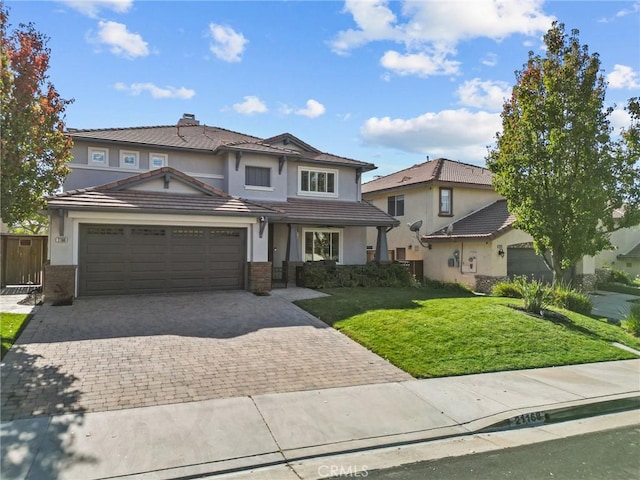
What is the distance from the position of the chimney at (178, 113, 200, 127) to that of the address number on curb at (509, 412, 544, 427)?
21.0m

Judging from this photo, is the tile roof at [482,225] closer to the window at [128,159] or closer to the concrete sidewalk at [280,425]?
the concrete sidewalk at [280,425]

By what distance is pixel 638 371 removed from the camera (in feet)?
29.2

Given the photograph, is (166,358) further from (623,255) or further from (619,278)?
(623,255)

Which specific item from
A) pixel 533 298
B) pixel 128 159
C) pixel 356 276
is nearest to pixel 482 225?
pixel 356 276

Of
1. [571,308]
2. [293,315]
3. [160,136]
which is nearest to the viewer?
[293,315]

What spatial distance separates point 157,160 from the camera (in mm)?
17844

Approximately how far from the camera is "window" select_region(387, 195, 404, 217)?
85.0 feet

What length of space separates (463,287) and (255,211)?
1130cm

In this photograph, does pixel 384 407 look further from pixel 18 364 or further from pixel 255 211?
pixel 255 211

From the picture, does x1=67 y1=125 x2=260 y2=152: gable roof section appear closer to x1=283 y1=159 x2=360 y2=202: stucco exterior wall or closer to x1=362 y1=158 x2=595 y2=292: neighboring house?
x1=283 y1=159 x2=360 y2=202: stucco exterior wall

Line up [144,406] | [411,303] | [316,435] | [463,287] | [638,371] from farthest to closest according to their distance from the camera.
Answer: [463,287]
[411,303]
[638,371]
[144,406]
[316,435]

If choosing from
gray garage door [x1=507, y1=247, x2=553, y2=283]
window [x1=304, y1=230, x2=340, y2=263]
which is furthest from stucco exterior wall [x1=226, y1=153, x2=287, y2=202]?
gray garage door [x1=507, y1=247, x2=553, y2=283]

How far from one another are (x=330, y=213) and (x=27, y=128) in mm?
12096

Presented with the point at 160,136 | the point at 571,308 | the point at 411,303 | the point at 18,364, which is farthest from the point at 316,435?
the point at 160,136
